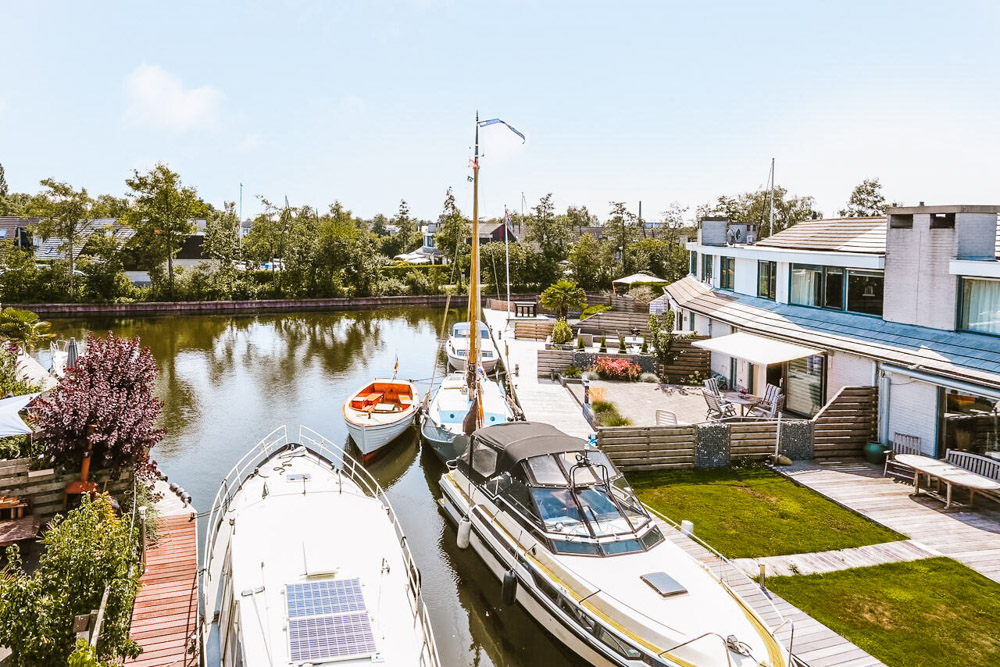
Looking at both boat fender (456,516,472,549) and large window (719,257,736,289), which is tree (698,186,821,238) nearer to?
large window (719,257,736,289)

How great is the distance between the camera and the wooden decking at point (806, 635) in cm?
900

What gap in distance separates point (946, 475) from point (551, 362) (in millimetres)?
14848

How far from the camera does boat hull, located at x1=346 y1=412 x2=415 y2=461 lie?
62.0ft

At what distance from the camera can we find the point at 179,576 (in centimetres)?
1140

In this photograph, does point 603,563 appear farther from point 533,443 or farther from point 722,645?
point 533,443

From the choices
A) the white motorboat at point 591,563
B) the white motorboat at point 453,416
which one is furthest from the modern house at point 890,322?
the white motorboat at point 591,563

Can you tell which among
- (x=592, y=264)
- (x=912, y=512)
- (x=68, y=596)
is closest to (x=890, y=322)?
(x=912, y=512)

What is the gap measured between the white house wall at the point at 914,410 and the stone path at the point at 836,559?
166 inches

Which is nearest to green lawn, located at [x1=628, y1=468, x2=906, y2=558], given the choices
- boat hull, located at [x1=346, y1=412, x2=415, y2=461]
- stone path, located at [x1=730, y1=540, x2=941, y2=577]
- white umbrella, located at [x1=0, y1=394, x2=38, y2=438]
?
stone path, located at [x1=730, y1=540, x2=941, y2=577]

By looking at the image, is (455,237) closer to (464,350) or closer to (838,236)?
(464,350)

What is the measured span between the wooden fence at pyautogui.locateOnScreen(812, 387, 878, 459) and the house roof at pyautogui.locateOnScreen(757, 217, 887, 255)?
4.40 metres

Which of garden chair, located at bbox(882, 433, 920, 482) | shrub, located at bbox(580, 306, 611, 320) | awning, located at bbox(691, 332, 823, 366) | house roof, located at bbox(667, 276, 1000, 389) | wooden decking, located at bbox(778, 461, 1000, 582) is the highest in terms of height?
house roof, located at bbox(667, 276, 1000, 389)

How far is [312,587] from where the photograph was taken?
28.5 feet

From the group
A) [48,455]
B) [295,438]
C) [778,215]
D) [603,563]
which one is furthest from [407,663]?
[778,215]
